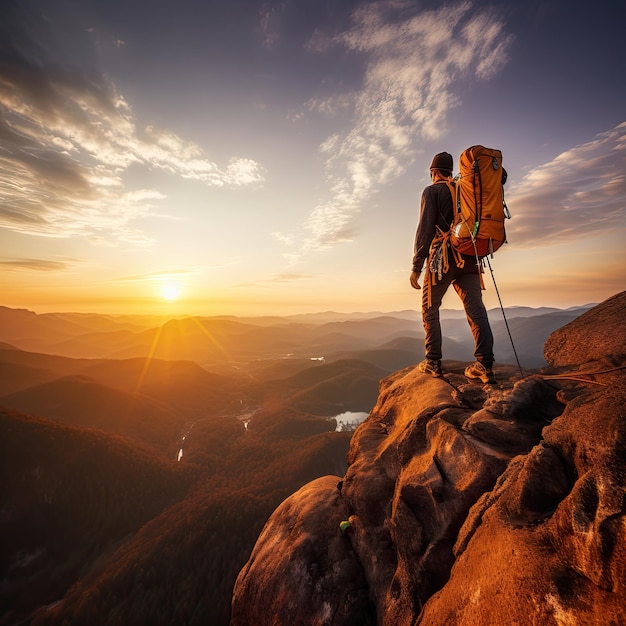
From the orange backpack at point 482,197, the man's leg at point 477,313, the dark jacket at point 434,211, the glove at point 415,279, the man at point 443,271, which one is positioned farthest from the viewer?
the glove at point 415,279

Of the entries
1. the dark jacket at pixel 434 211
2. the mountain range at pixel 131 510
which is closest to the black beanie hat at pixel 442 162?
the dark jacket at pixel 434 211

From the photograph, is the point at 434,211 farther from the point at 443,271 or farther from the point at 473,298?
the point at 473,298

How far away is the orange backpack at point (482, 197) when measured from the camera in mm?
6410

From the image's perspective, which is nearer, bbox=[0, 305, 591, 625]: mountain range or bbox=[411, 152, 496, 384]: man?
bbox=[411, 152, 496, 384]: man

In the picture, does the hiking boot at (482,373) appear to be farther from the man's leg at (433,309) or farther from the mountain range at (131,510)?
the mountain range at (131,510)

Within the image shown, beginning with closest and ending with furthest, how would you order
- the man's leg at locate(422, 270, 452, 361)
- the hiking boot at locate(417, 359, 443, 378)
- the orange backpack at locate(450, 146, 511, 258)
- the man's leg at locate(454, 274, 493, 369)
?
the orange backpack at locate(450, 146, 511, 258) → the man's leg at locate(454, 274, 493, 369) → the man's leg at locate(422, 270, 452, 361) → the hiking boot at locate(417, 359, 443, 378)

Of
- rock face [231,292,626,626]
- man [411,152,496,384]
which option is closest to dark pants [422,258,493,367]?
man [411,152,496,384]

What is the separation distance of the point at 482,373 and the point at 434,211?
15.4 ft

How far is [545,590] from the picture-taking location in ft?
10.2

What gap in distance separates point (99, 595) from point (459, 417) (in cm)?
9689

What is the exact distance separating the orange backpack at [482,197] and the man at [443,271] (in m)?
0.76

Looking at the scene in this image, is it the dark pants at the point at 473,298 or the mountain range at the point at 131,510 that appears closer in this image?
the dark pants at the point at 473,298

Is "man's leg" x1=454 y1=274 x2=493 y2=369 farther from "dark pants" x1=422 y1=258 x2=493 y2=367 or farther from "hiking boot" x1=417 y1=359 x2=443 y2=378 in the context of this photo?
"hiking boot" x1=417 y1=359 x2=443 y2=378

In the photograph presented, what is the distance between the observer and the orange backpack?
6410 millimetres
